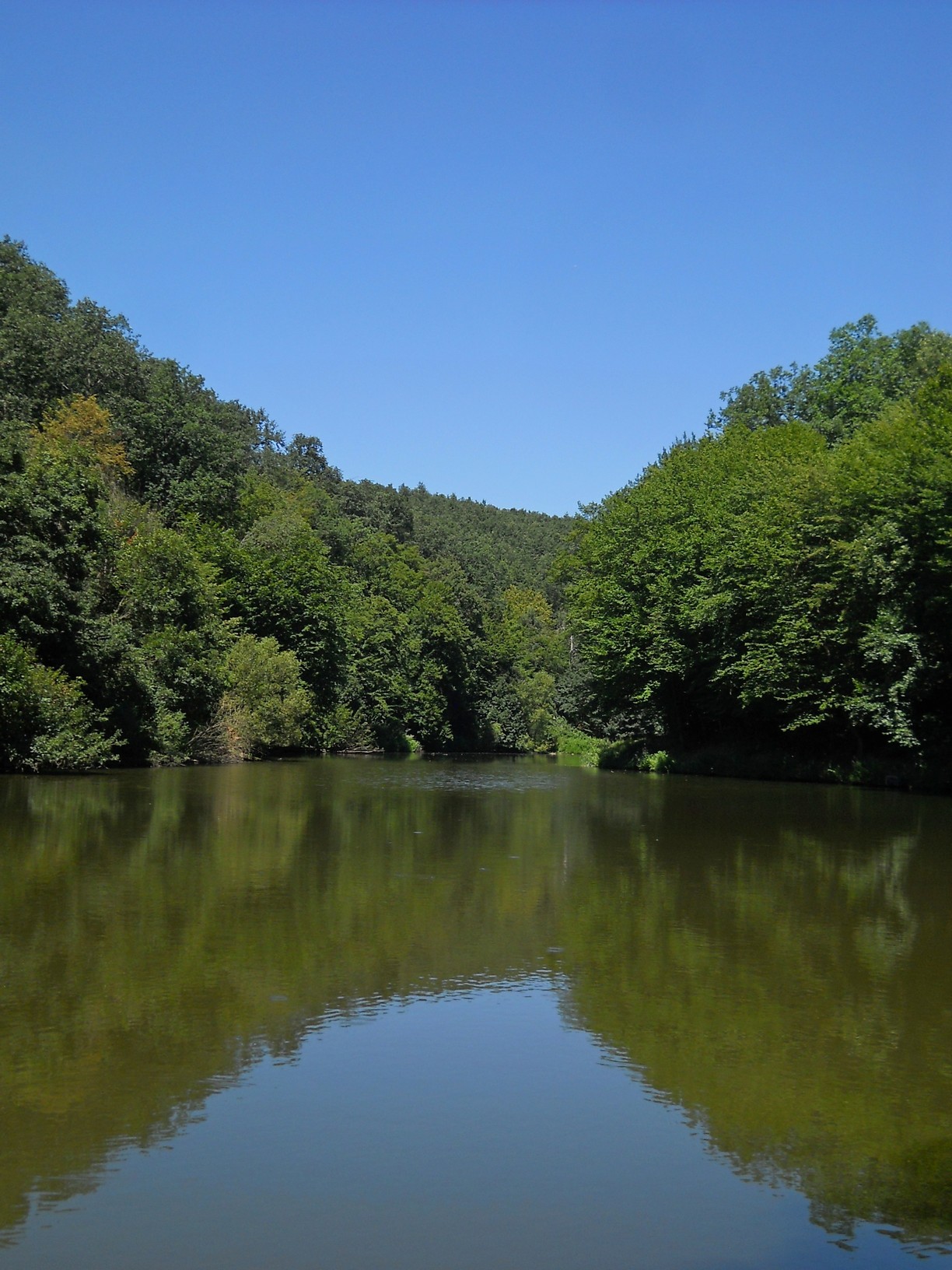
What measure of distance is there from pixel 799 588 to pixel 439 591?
1740 inches

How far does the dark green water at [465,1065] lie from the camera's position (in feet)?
15.9

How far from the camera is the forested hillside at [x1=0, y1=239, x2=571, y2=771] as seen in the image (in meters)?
31.0

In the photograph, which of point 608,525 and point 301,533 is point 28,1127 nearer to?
point 608,525

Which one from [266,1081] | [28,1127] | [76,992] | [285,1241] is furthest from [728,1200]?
[76,992]

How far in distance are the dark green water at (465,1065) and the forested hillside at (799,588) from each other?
18.8 meters

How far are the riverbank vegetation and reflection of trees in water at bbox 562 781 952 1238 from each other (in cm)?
1787

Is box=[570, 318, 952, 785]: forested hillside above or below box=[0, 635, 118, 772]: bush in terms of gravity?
above

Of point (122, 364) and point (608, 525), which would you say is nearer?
point (608, 525)

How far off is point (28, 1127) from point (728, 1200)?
10.9 ft

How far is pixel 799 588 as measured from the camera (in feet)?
122

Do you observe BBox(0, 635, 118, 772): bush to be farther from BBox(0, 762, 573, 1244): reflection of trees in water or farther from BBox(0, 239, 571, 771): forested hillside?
BBox(0, 762, 573, 1244): reflection of trees in water

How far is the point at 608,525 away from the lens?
5234 centimetres

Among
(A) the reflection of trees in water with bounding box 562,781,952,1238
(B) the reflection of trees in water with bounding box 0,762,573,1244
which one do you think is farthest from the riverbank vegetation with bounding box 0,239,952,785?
(A) the reflection of trees in water with bounding box 562,781,952,1238

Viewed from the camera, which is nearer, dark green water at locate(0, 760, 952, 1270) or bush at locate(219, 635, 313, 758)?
dark green water at locate(0, 760, 952, 1270)
